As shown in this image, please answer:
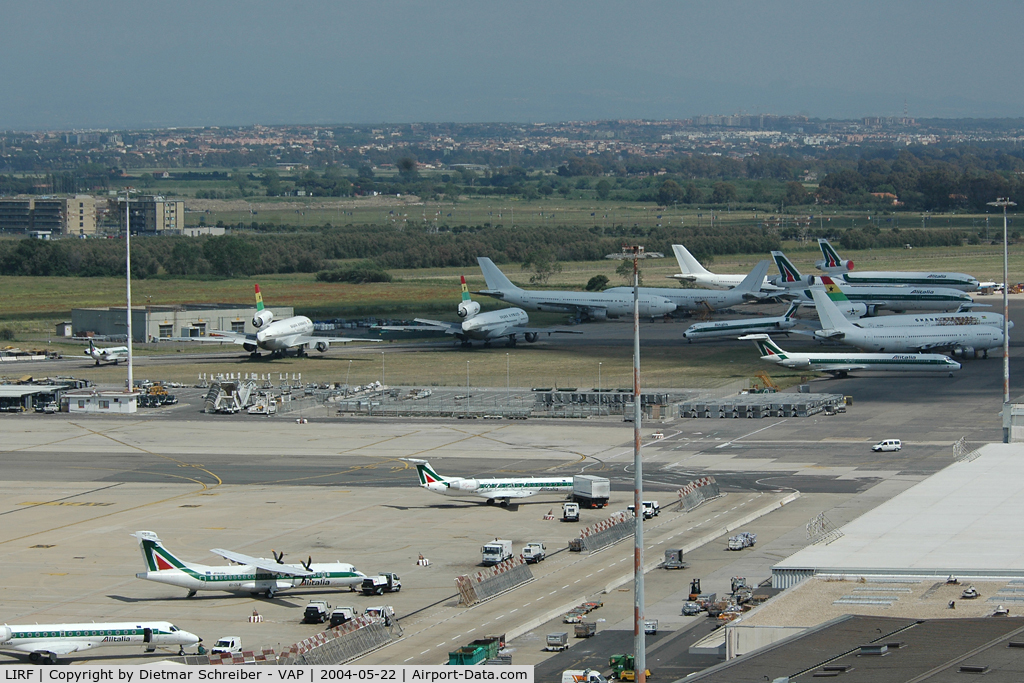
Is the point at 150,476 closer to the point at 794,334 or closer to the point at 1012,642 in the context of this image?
the point at 1012,642

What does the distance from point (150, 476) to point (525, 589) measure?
43.7m

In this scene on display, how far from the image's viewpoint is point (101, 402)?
13238cm

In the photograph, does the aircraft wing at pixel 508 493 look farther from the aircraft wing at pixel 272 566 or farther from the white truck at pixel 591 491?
the aircraft wing at pixel 272 566

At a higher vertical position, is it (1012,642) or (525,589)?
(1012,642)

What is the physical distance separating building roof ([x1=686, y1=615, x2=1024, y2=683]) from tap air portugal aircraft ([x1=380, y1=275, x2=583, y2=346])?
111 metres

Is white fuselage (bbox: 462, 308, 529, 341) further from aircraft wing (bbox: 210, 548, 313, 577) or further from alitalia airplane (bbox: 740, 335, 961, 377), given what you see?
aircraft wing (bbox: 210, 548, 313, 577)

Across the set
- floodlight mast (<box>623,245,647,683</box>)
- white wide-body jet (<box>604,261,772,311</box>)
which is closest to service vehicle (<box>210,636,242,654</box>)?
floodlight mast (<box>623,245,647,683</box>)

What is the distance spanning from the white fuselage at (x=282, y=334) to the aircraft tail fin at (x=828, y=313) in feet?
194

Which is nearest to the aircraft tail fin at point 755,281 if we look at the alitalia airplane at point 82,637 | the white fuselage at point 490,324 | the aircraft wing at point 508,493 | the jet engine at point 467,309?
the white fuselage at point 490,324

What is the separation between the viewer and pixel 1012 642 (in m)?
45.1

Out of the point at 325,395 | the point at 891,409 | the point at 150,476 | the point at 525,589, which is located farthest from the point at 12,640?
the point at 891,409

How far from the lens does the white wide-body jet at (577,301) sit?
604ft

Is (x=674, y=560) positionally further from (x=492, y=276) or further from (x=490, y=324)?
(x=492, y=276)

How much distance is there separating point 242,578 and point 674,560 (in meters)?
22.8
